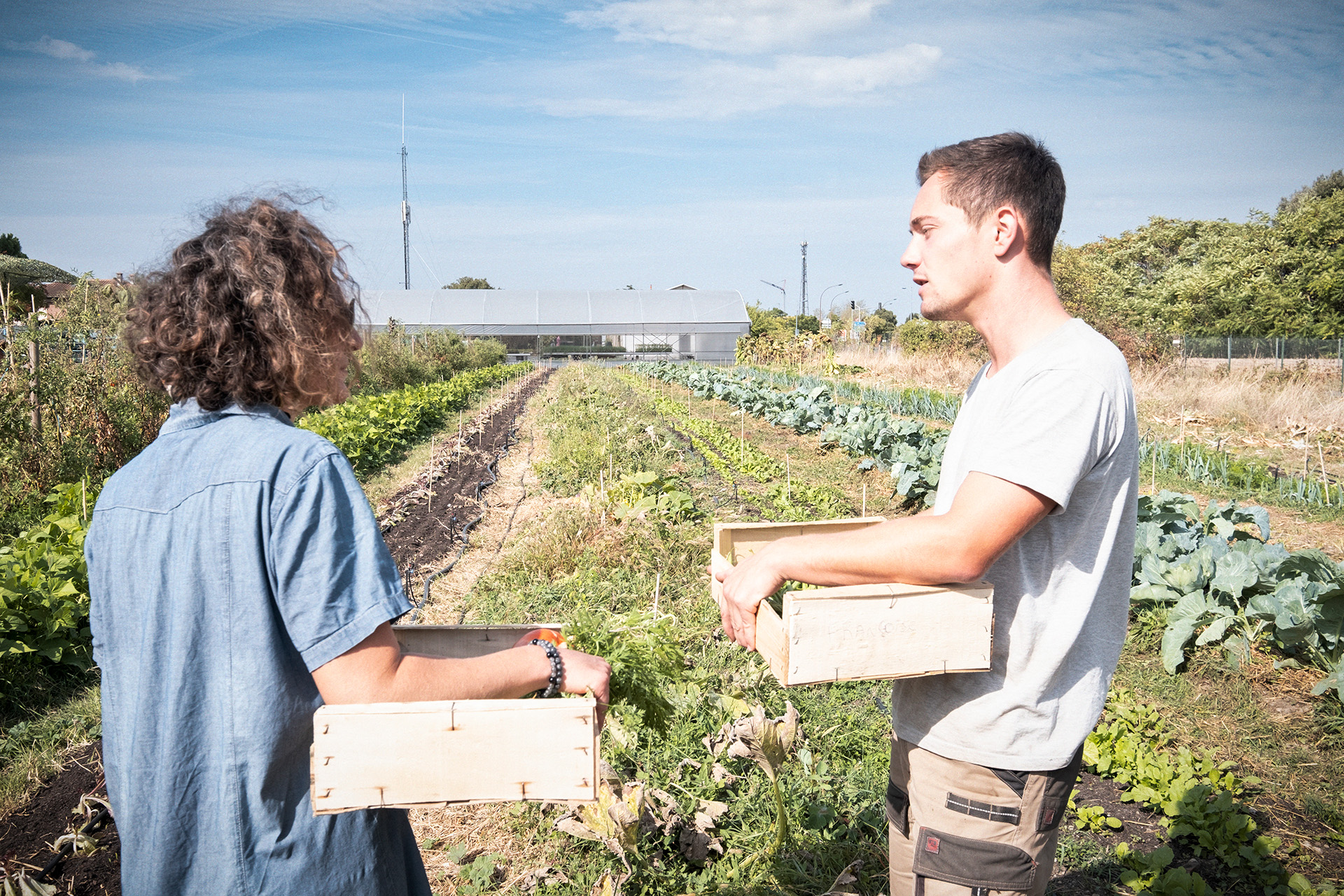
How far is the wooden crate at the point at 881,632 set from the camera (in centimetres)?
145

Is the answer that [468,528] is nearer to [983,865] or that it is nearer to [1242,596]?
[1242,596]

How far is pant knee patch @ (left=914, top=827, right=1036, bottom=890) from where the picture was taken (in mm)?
1605

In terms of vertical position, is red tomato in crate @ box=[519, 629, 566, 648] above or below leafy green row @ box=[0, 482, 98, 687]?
above

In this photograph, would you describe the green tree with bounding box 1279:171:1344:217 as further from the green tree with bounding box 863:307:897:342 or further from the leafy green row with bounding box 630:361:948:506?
the leafy green row with bounding box 630:361:948:506

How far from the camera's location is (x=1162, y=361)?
20.5 meters

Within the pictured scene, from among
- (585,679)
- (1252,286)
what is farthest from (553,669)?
(1252,286)

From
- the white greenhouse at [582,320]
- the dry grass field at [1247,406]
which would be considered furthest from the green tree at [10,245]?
the dry grass field at [1247,406]

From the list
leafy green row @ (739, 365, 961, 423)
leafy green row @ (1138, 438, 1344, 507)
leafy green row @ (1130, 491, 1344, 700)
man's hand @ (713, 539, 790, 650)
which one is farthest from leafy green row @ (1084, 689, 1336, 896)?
leafy green row @ (739, 365, 961, 423)

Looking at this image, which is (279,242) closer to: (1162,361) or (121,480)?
(121,480)

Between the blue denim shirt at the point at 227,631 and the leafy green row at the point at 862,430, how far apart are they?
7.22 m

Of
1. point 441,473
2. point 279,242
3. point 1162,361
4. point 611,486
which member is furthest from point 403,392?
point 1162,361

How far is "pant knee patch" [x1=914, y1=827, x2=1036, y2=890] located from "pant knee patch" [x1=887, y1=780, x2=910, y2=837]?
0.19 metres

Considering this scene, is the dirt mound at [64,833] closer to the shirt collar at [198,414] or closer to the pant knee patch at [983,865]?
the shirt collar at [198,414]

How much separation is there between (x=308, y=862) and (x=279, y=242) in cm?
104
